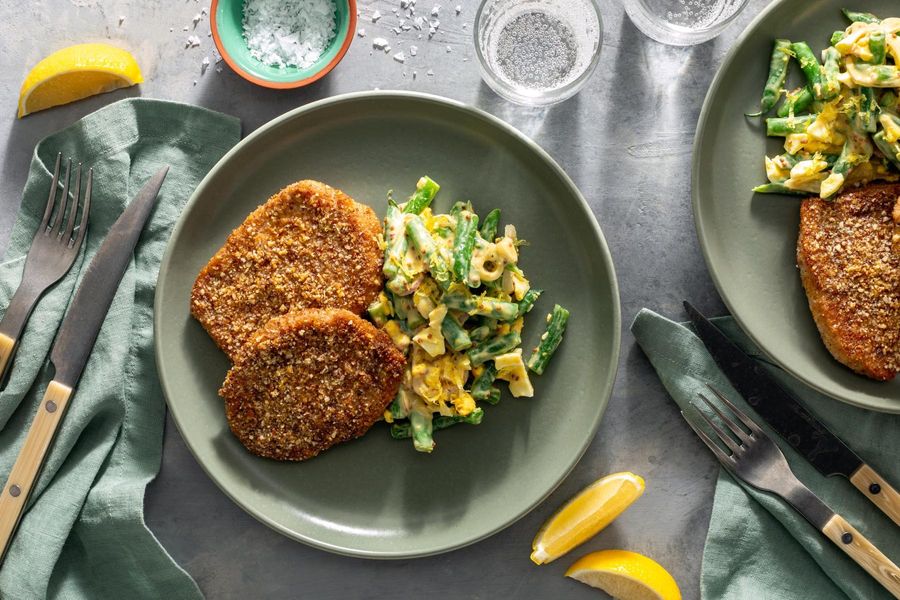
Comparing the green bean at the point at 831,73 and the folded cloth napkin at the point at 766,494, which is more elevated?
the green bean at the point at 831,73

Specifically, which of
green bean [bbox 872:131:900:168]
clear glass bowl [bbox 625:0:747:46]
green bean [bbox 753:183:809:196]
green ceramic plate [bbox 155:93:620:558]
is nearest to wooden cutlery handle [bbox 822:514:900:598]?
green ceramic plate [bbox 155:93:620:558]

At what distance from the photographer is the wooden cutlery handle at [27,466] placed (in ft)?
11.0

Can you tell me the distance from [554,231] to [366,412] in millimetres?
1047

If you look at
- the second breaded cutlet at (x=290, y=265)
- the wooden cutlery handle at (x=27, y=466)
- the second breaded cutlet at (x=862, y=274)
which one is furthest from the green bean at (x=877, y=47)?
the wooden cutlery handle at (x=27, y=466)

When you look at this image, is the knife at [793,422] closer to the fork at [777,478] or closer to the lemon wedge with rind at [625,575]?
the fork at [777,478]

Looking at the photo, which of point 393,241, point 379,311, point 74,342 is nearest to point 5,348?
point 74,342

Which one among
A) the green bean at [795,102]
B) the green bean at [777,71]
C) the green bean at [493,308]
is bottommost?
the green bean at [493,308]

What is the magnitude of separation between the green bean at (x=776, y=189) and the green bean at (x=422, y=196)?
4.28 feet

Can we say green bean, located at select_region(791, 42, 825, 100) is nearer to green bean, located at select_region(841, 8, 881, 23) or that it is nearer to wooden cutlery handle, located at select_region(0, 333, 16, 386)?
green bean, located at select_region(841, 8, 881, 23)

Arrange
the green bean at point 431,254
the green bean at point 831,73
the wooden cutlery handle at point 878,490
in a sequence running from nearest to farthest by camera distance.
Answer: the green bean at point 431,254
the green bean at point 831,73
the wooden cutlery handle at point 878,490

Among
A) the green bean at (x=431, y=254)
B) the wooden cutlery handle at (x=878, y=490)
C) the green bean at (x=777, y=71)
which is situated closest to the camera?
the green bean at (x=431, y=254)

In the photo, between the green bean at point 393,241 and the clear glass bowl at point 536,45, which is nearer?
the green bean at point 393,241

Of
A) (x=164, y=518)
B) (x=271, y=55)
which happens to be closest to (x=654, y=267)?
(x=271, y=55)

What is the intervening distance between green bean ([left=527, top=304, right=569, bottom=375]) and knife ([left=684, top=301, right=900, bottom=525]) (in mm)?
572
